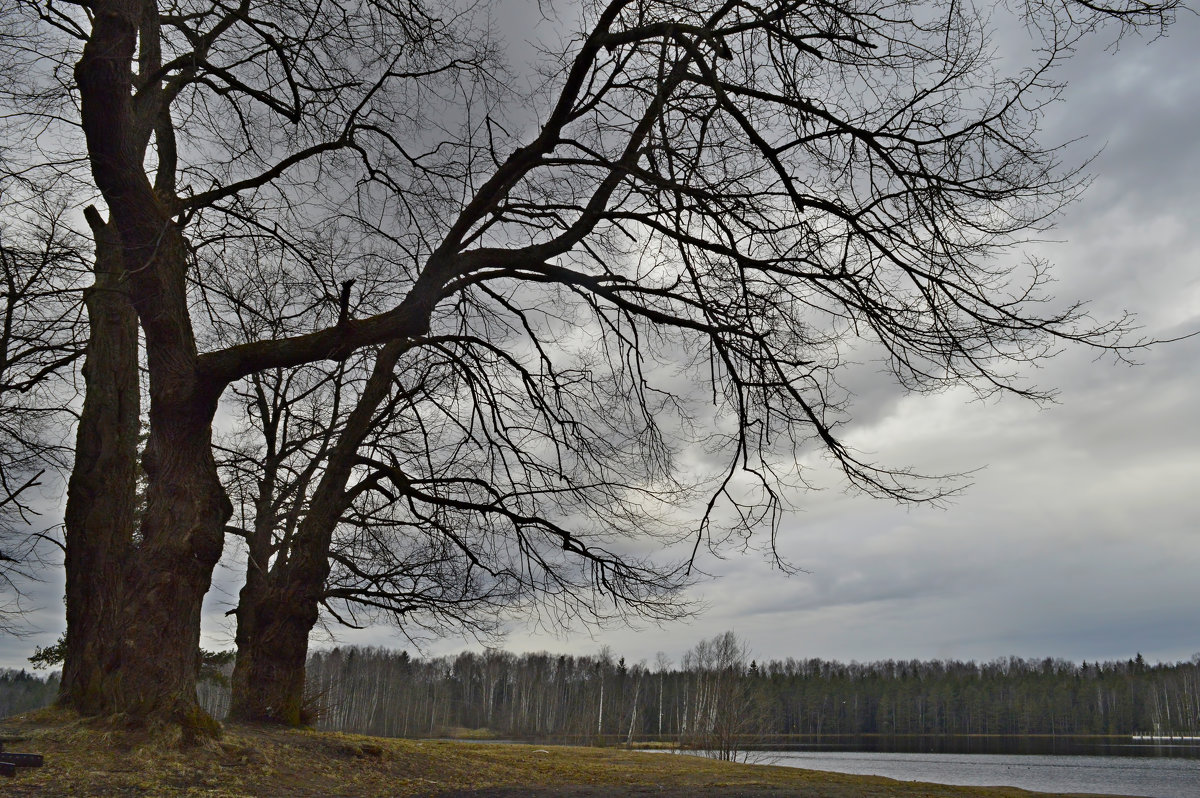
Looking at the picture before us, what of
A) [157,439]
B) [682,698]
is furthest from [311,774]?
[682,698]

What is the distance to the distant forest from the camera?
7031 centimetres

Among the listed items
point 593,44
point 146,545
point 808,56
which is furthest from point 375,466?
point 808,56

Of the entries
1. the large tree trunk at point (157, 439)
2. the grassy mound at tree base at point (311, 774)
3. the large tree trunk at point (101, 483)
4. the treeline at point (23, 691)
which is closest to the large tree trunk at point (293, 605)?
the grassy mound at tree base at point (311, 774)

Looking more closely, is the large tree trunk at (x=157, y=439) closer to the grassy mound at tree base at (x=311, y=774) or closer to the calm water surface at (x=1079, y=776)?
the grassy mound at tree base at (x=311, y=774)

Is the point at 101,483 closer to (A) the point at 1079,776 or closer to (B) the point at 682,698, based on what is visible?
(A) the point at 1079,776

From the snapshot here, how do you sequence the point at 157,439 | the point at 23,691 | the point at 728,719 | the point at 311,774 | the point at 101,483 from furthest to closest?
the point at 23,691, the point at 728,719, the point at 101,483, the point at 157,439, the point at 311,774

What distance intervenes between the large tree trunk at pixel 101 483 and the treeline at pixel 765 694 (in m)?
55.8

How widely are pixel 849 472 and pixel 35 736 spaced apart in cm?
733

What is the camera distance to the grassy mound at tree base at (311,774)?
20.5 ft

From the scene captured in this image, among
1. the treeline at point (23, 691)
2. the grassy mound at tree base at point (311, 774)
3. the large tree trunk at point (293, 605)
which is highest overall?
the large tree trunk at point (293, 605)

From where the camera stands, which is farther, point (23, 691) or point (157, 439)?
point (23, 691)

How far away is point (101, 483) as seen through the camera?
32.6 ft

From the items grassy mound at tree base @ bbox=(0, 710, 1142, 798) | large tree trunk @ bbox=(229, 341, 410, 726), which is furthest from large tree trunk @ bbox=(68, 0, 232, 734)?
large tree trunk @ bbox=(229, 341, 410, 726)

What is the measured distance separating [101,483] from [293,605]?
10.3 ft
